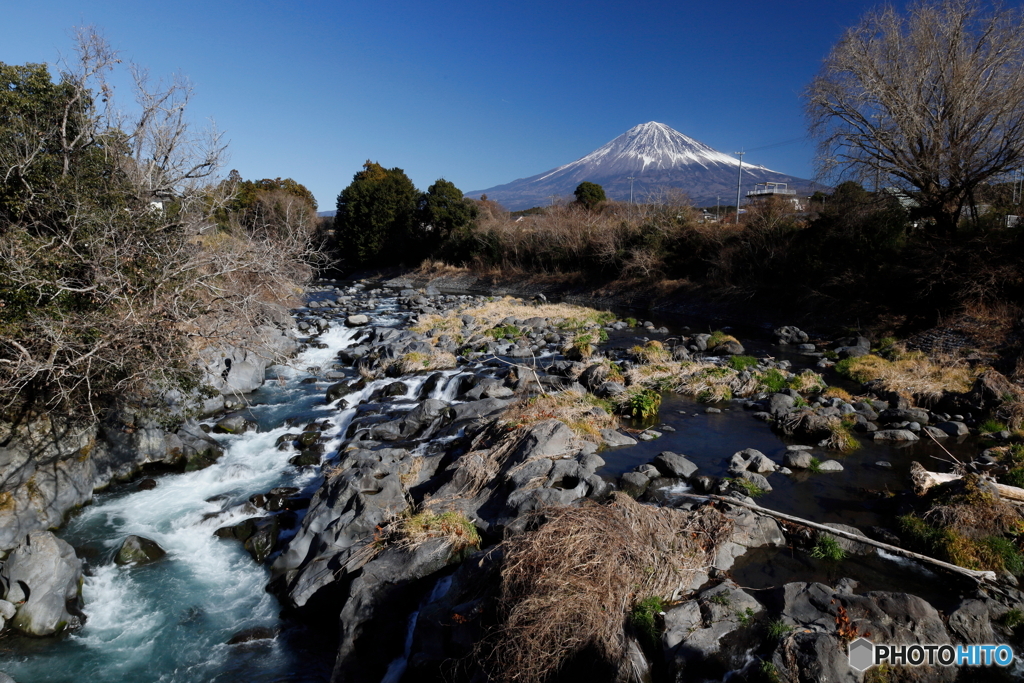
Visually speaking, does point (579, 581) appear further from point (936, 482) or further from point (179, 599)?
point (936, 482)

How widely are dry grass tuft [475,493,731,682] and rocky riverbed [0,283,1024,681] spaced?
0.02 m

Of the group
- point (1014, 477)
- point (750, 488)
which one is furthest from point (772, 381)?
point (750, 488)

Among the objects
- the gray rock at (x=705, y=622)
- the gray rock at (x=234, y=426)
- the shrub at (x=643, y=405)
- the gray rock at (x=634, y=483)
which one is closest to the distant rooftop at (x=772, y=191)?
the shrub at (x=643, y=405)

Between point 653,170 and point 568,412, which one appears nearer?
point 568,412

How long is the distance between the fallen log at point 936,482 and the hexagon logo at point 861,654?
375cm

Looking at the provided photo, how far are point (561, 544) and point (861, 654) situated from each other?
2711mm

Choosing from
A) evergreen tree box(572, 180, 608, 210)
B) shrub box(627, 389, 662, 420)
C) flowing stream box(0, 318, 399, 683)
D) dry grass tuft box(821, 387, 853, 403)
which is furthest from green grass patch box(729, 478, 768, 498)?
evergreen tree box(572, 180, 608, 210)

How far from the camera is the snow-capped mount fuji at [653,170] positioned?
12019 centimetres

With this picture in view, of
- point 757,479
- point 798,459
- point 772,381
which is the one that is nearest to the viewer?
point 757,479

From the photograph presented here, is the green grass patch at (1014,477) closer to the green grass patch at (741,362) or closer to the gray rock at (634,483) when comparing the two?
the gray rock at (634,483)

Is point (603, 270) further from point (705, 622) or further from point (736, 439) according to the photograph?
point (705, 622)

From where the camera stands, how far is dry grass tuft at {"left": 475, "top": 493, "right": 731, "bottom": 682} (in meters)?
4.75

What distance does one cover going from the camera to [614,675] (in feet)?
15.4

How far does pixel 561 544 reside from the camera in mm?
5328
